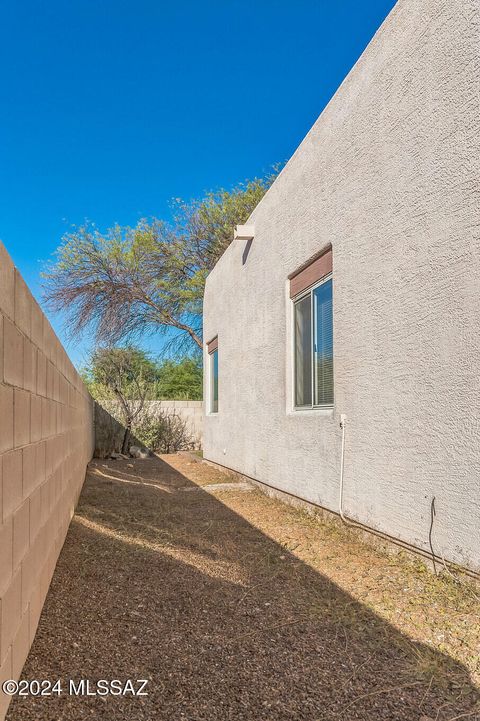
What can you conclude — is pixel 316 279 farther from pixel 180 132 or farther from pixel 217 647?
pixel 180 132

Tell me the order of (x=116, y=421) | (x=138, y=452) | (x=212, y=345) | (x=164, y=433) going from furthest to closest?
(x=164, y=433)
(x=116, y=421)
(x=138, y=452)
(x=212, y=345)

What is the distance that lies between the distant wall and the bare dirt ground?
897cm

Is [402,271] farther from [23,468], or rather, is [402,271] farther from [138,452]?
[138,452]

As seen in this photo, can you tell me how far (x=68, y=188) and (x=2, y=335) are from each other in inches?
792

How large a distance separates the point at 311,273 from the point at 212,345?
553cm

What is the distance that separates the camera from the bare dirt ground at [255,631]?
204cm

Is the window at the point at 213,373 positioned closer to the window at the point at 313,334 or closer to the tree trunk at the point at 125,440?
the tree trunk at the point at 125,440

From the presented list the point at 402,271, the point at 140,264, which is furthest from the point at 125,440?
the point at 402,271

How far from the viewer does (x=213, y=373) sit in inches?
442

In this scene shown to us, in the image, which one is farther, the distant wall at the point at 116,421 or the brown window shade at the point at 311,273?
the distant wall at the point at 116,421

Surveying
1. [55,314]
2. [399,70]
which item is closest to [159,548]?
[399,70]

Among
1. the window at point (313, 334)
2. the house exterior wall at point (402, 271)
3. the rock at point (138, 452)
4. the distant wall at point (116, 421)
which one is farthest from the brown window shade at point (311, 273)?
the distant wall at point (116, 421)

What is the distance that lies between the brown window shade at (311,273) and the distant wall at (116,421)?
27.9 feet

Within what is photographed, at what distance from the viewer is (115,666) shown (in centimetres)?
231
